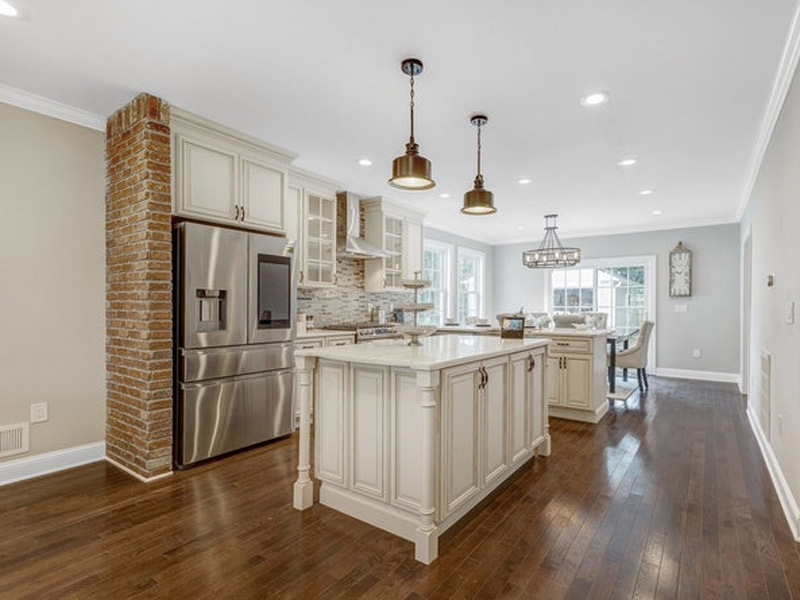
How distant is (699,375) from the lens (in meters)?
6.90

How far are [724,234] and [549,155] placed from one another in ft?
15.3

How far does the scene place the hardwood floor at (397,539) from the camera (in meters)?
1.85

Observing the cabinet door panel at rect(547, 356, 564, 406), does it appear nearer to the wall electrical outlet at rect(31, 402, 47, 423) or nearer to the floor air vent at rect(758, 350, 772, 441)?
the floor air vent at rect(758, 350, 772, 441)

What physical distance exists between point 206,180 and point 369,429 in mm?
2338

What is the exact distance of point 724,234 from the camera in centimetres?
675

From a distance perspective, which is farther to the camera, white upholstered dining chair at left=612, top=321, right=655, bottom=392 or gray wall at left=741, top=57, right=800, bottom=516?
white upholstered dining chair at left=612, top=321, right=655, bottom=392

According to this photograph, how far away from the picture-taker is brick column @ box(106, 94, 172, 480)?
2932 millimetres

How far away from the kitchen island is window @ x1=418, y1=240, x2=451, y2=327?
14.9 feet

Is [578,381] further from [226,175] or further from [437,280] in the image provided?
[226,175]

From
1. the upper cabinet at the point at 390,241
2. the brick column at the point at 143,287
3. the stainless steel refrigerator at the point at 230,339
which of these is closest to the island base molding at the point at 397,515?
the stainless steel refrigerator at the point at 230,339

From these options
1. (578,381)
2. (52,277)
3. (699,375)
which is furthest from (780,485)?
(52,277)

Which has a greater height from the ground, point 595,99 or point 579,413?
point 595,99

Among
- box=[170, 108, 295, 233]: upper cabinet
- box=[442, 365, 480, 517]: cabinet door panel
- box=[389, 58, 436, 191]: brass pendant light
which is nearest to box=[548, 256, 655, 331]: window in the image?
box=[170, 108, 295, 233]: upper cabinet

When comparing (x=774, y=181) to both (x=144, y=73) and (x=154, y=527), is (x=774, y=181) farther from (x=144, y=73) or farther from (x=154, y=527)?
(x=154, y=527)
